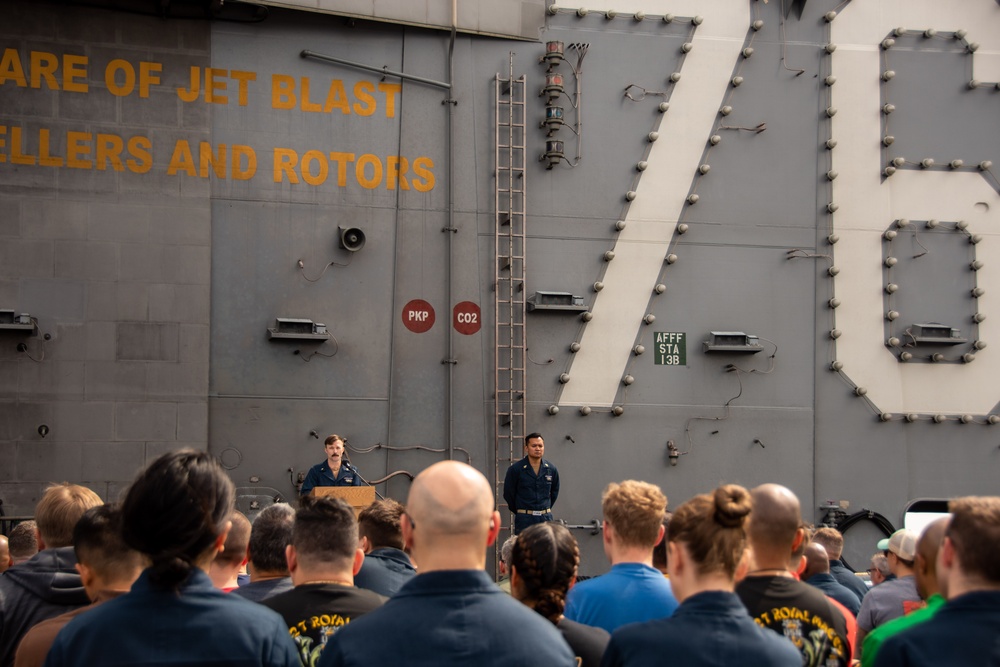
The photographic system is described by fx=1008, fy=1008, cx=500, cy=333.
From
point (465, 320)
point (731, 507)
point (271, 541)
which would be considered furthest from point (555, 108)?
point (731, 507)

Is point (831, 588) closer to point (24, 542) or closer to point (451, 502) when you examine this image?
point (451, 502)

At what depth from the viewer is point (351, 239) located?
1060cm

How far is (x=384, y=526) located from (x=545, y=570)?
1701 millimetres

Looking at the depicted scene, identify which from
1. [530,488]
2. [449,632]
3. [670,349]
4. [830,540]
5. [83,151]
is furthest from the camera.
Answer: [670,349]

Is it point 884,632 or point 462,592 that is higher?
point 462,592

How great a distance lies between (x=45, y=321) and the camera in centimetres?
972

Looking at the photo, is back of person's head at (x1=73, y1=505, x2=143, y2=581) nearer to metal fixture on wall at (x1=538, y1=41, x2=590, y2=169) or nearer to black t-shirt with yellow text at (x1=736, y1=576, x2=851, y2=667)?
black t-shirt with yellow text at (x1=736, y1=576, x2=851, y2=667)

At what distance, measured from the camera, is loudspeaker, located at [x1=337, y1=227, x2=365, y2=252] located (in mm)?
10562

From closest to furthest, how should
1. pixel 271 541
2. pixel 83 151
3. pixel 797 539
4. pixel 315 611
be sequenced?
pixel 315 611 < pixel 797 539 < pixel 271 541 < pixel 83 151

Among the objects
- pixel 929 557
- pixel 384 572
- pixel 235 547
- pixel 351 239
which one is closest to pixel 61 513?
pixel 235 547

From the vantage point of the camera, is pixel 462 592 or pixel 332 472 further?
pixel 332 472

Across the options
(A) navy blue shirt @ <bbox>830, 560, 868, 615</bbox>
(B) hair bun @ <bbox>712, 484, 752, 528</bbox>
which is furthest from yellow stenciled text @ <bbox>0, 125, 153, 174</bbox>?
(B) hair bun @ <bbox>712, 484, 752, 528</bbox>

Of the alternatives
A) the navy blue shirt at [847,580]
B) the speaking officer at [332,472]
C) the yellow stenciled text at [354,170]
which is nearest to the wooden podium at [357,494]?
the speaking officer at [332,472]

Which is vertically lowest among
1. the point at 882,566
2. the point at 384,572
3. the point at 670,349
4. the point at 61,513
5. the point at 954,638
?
the point at 882,566
